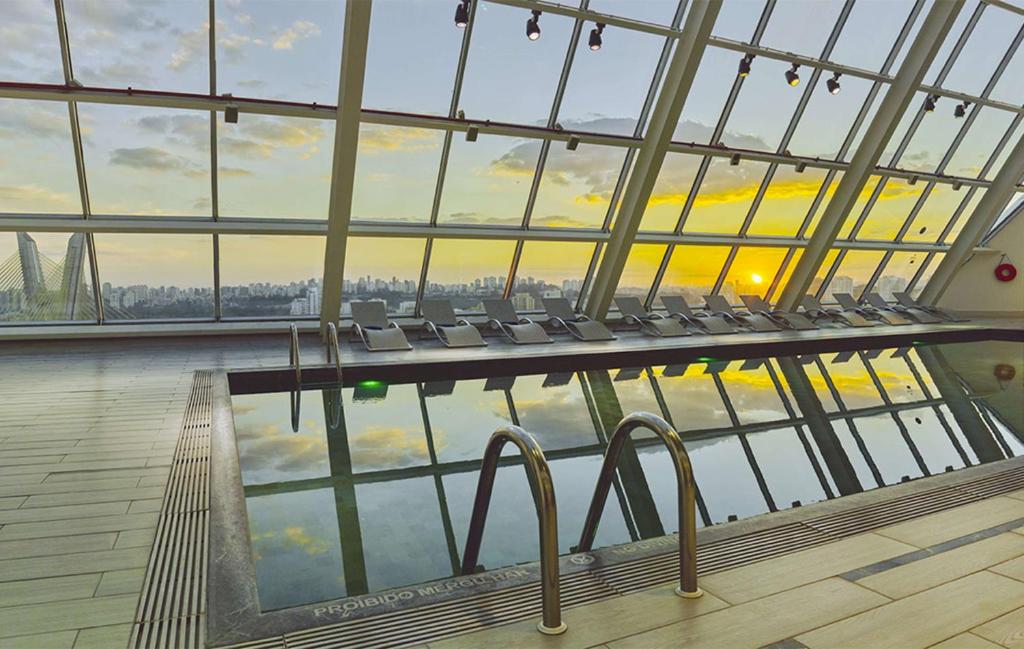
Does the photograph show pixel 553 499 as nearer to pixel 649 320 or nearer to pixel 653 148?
pixel 653 148

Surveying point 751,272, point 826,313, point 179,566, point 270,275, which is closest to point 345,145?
point 270,275

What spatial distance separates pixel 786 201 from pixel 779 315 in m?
2.15

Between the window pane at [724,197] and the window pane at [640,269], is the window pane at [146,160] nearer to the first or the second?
the window pane at [640,269]

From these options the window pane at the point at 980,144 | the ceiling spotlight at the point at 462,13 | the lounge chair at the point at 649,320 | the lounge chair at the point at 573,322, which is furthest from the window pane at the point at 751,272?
the ceiling spotlight at the point at 462,13

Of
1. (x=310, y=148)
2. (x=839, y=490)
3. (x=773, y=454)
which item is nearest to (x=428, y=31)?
(x=310, y=148)

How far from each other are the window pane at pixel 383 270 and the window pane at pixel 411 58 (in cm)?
188

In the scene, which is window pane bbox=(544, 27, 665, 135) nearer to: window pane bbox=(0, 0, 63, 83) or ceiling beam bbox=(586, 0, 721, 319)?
ceiling beam bbox=(586, 0, 721, 319)

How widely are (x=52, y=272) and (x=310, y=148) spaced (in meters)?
3.53

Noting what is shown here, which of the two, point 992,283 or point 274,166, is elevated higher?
point 992,283

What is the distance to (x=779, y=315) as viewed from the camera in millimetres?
11359

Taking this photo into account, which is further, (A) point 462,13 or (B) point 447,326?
(B) point 447,326

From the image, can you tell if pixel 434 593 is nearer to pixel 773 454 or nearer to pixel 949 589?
pixel 949 589

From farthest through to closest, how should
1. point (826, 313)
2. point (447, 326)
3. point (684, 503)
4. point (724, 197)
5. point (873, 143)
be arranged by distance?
1. point (826, 313)
2. point (724, 197)
3. point (873, 143)
4. point (447, 326)
5. point (684, 503)

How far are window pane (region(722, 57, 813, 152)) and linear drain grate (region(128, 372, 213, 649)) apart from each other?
962 centimetres
